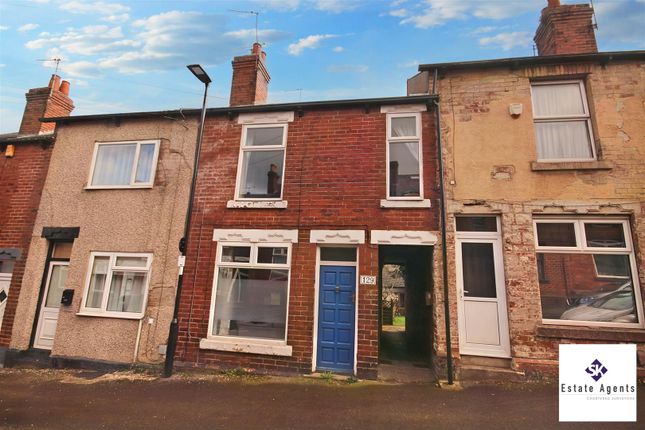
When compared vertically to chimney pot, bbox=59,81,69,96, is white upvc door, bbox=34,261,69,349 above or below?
below

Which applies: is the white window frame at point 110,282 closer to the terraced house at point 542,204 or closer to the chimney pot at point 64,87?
the chimney pot at point 64,87

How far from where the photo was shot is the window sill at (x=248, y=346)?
6.38 m

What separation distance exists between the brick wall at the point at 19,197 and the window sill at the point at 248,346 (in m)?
4.97

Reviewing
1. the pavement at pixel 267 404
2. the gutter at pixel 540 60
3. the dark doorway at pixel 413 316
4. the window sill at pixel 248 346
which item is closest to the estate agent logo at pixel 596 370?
the pavement at pixel 267 404

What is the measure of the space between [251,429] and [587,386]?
14.8 feet

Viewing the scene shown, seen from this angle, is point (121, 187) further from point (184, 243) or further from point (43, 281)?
point (43, 281)

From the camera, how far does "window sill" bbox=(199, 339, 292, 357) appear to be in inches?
251

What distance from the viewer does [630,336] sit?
219 inches

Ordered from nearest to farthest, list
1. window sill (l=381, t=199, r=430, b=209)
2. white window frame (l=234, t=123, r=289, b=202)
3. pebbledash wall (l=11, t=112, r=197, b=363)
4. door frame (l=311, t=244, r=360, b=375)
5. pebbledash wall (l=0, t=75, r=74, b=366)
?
door frame (l=311, t=244, r=360, b=375) < window sill (l=381, t=199, r=430, b=209) < pebbledash wall (l=11, t=112, r=197, b=363) < white window frame (l=234, t=123, r=289, b=202) < pebbledash wall (l=0, t=75, r=74, b=366)

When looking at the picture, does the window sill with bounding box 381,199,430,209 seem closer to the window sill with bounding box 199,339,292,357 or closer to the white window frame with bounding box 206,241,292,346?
the white window frame with bounding box 206,241,292,346

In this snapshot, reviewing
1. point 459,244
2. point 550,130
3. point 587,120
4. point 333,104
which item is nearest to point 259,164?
point 333,104

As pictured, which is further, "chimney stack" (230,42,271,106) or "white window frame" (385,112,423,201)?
"chimney stack" (230,42,271,106)

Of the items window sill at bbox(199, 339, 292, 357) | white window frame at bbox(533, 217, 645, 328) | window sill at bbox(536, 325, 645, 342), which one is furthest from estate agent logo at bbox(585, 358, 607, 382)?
window sill at bbox(199, 339, 292, 357)

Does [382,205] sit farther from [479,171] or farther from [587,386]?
[587,386]
